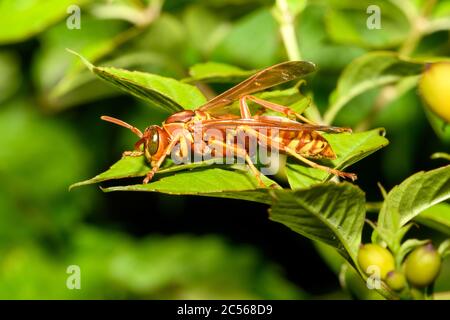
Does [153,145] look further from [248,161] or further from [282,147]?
[282,147]

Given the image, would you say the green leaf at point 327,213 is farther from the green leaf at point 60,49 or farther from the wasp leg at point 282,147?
the green leaf at point 60,49

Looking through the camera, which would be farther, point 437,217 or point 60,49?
point 60,49

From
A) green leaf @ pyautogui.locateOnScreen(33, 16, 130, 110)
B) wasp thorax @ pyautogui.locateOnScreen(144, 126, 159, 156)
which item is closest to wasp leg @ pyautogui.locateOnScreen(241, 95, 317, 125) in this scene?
wasp thorax @ pyautogui.locateOnScreen(144, 126, 159, 156)

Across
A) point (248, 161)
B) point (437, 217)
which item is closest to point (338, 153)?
point (248, 161)

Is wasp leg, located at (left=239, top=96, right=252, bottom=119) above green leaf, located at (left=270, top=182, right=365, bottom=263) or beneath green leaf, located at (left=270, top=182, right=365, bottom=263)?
above

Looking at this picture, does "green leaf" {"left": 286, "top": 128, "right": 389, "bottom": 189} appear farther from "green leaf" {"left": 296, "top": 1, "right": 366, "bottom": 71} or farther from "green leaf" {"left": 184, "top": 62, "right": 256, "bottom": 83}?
"green leaf" {"left": 296, "top": 1, "right": 366, "bottom": 71}

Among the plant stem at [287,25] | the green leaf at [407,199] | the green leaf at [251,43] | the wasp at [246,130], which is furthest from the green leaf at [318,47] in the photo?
the green leaf at [407,199]
